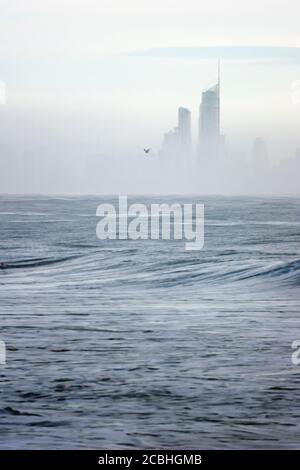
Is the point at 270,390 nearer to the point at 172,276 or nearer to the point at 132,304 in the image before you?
the point at 132,304

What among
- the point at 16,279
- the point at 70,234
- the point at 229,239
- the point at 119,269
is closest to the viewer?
the point at 16,279

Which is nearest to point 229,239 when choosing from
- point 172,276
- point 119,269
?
point 119,269

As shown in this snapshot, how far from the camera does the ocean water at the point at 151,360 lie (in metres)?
14.8

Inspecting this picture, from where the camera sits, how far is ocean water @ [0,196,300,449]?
14.8m

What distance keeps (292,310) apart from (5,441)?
1584 cm

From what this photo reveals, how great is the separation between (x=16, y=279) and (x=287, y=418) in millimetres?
26824

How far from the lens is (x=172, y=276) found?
42906 mm

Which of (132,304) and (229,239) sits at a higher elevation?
(229,239)

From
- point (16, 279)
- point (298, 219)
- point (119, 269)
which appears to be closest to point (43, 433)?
point (16, 279)

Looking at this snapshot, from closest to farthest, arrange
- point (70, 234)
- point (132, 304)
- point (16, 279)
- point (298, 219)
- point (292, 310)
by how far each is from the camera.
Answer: point (292, 310) < point (132, 304) < point (16, 279) < point (70, 234) < point (298, 219)

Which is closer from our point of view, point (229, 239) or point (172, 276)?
point (172, 276)

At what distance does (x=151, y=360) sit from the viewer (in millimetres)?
20219

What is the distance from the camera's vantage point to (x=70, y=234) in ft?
265
